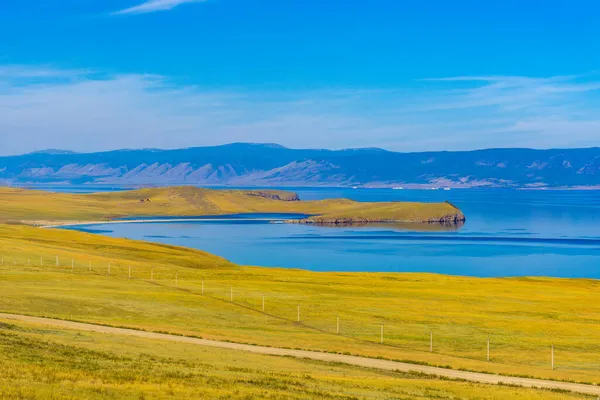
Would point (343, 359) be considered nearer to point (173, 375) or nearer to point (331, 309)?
point (173, 375)

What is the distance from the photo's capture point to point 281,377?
31484 mm

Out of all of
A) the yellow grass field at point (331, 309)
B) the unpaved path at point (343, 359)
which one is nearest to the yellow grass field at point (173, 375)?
the unpaved path at point (343, 359)

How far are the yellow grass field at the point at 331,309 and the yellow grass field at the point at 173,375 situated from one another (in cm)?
686

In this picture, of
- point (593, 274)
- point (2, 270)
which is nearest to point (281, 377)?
point (2, 270)

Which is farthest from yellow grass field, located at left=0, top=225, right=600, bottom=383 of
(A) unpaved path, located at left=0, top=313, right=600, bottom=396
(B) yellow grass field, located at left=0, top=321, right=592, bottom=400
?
(B) yellow grass field, located at left=0, top=321, right=592, bottom=400

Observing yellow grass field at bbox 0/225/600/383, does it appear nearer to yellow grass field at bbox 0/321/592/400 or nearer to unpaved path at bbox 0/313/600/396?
unpaved path at bbox 0/313/600/396

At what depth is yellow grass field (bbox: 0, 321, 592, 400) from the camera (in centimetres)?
2447

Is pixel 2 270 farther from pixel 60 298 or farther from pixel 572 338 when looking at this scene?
pixel 572 338

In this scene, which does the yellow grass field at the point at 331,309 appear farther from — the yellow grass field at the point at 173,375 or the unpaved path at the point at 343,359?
the yellow grass field at the point at 173,375

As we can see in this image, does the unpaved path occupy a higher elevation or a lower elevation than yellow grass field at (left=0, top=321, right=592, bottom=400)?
lower

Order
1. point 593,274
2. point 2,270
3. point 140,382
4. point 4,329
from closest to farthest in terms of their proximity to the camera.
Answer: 1. point 140,382
2. point 4,329
3. point 2,270
4. point 593,274

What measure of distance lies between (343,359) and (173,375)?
1425 centimetres

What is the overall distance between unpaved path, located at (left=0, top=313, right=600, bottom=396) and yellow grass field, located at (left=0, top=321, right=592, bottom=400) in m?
1.84

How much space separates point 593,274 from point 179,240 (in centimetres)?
10403
